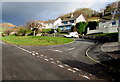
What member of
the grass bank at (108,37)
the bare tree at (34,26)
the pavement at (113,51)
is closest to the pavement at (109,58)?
the pavement at (113,51)

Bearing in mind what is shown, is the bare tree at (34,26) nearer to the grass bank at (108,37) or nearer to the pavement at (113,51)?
the grass bank at (108,37)

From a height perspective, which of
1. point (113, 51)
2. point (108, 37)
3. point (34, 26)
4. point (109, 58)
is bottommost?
point (109, 58)

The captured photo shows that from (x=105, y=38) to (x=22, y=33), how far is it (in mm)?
38112

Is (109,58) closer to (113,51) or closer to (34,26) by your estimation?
(113,51)

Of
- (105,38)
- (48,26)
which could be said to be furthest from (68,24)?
(105,38)

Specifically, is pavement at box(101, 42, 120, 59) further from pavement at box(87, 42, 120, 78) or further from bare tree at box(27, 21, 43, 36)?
bare tree at box(27, 21, 43, 36)

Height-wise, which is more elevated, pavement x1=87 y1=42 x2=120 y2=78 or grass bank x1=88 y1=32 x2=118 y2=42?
grass bank x1=88 y1=32 x2=118 y2=42

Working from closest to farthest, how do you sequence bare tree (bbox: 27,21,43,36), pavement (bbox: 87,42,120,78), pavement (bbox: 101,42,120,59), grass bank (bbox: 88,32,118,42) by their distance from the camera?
pavement (bbox: 87,42,120,78), pavement (bbox: 101,42,120,59), grass bank (bbox: 88,32,118,42), bare tree (bbox: 27,21,43,36)

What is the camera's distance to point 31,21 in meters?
36.0

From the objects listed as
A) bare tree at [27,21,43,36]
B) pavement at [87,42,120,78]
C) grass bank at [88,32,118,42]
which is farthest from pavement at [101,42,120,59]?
bare tree at [27,21,43,36]

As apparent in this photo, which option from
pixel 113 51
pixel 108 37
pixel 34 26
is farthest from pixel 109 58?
pixel 34 26

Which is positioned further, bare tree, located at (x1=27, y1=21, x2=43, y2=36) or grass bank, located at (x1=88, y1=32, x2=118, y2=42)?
bare tree, located at (x1=27, y1=21, x2=43, y2=36)

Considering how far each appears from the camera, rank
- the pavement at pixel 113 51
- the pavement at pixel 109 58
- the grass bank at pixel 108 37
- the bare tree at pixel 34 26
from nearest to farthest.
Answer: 1. the pavement at pixel 109 58
2. the pavement at pixel 113 51
3. the grass bank at pixel 108 37
4. the bare tree at pixel 34 26

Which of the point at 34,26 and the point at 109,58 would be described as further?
the point at 34,26
